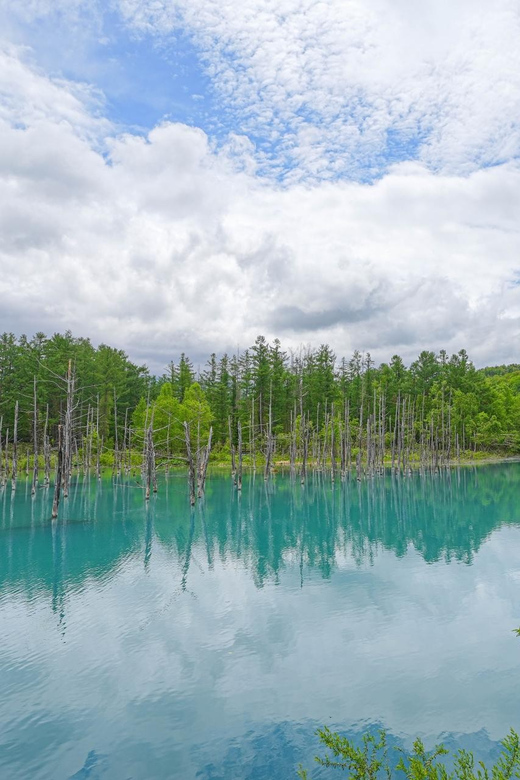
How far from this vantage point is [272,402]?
236 feet

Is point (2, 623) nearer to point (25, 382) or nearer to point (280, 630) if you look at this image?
point (280, 630)

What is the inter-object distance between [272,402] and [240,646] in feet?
197

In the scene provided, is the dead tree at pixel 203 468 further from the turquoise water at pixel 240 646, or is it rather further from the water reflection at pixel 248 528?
the turquoise water at pixel 240 646

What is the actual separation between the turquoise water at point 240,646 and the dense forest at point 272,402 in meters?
35.6

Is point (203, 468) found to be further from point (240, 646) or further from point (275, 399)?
point (275, 399)

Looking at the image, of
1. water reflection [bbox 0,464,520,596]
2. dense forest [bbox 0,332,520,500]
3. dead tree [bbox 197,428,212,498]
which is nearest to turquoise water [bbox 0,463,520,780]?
water reflection [bbox 0,464,520,596]

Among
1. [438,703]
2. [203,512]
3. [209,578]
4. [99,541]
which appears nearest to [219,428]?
[203,512]

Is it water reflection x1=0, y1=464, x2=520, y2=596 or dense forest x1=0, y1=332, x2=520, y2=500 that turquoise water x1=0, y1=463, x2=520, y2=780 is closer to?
water reflection x1=0, y1=464, x2=520, y2=596

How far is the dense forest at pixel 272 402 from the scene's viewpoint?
61688mm

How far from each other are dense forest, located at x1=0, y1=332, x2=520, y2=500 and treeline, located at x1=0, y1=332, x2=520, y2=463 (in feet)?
0.54

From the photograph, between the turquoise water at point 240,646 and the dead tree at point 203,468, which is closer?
the turquoise water at point 240,646

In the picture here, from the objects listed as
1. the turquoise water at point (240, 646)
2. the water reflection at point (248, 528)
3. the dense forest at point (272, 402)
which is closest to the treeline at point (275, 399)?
the dense forest at point (272, 402)

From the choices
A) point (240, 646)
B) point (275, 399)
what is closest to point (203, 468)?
point (240, 646)

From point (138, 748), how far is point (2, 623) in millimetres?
7063
